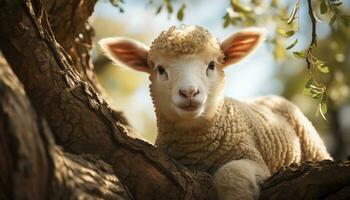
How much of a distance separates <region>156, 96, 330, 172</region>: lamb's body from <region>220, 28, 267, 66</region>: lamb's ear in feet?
1.11

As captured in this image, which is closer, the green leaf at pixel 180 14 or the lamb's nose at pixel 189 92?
the lamb's nose at pixel 189 92

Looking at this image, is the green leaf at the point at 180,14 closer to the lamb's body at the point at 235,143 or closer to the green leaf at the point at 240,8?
the green leaf at the point at 240,8

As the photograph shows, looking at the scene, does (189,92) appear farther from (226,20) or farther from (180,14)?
(180,14)

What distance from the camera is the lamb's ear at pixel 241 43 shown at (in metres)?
4.13

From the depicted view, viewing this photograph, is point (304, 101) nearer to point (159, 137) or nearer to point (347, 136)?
point (347, 136)

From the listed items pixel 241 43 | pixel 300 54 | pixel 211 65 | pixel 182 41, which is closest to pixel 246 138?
pixel 211 65

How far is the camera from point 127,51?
4.17 meters

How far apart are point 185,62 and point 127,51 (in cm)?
65

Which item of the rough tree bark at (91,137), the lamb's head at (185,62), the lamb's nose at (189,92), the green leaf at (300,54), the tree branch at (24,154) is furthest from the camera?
the lamb's head at (185,62)

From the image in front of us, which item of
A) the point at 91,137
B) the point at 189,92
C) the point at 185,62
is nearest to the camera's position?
the point at 91,137

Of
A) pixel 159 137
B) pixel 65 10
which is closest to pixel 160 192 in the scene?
pixel 159 137

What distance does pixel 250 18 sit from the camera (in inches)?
207

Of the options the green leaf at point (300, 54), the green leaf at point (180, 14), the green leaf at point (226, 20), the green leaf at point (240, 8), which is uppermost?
the green leaf at point (240, 8)

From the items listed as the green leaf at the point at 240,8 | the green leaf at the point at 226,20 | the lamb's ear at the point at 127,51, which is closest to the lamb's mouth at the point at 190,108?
the lamb's ear at the point at 127,51
